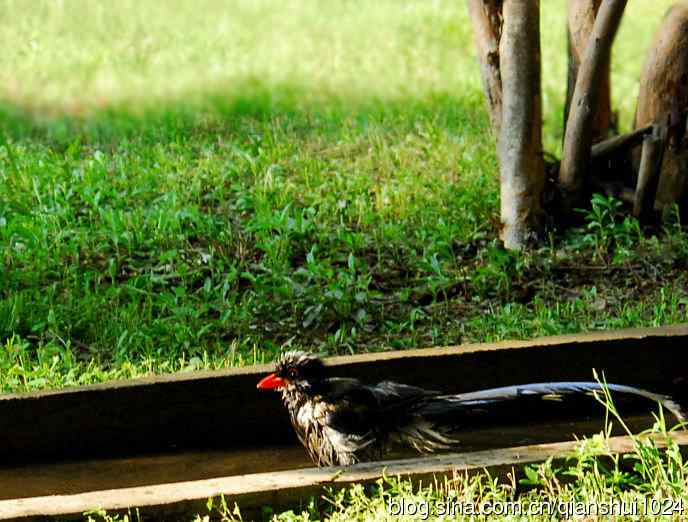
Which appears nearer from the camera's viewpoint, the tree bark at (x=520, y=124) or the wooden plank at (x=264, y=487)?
the wooden plank at (x=264, y=487)

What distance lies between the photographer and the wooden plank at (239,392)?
4.70 m

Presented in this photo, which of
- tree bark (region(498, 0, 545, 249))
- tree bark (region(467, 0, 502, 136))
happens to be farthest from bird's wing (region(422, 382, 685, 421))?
tree bark (region(467, 0, 502, 136))

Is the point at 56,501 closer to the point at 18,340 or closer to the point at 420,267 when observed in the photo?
the point at 18,340

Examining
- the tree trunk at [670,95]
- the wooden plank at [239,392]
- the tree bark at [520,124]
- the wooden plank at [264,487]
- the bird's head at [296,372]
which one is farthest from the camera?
the tree trunk at [670,95]

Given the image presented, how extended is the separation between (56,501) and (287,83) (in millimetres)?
7523

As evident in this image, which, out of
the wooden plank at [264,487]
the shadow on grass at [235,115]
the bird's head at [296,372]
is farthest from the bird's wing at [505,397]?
the shadow on grass at [235,115]

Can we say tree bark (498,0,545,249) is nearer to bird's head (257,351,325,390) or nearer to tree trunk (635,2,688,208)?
tree trunk (635,2,688,208)

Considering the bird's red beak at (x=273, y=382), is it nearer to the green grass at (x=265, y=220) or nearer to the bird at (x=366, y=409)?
the bird at (x=366, y=409)

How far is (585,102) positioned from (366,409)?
3596 millimetres

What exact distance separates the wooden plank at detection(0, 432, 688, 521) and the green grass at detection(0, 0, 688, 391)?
2060 millimetres

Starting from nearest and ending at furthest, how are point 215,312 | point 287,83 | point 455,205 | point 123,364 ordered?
point 123,364 < point 215,312 < point 455,205 < point 287,83

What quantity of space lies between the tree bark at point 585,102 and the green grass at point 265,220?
23 cm

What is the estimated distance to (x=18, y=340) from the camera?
6.08 meters

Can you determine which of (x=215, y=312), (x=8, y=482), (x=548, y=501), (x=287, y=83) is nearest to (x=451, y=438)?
(x=548, y=501)
